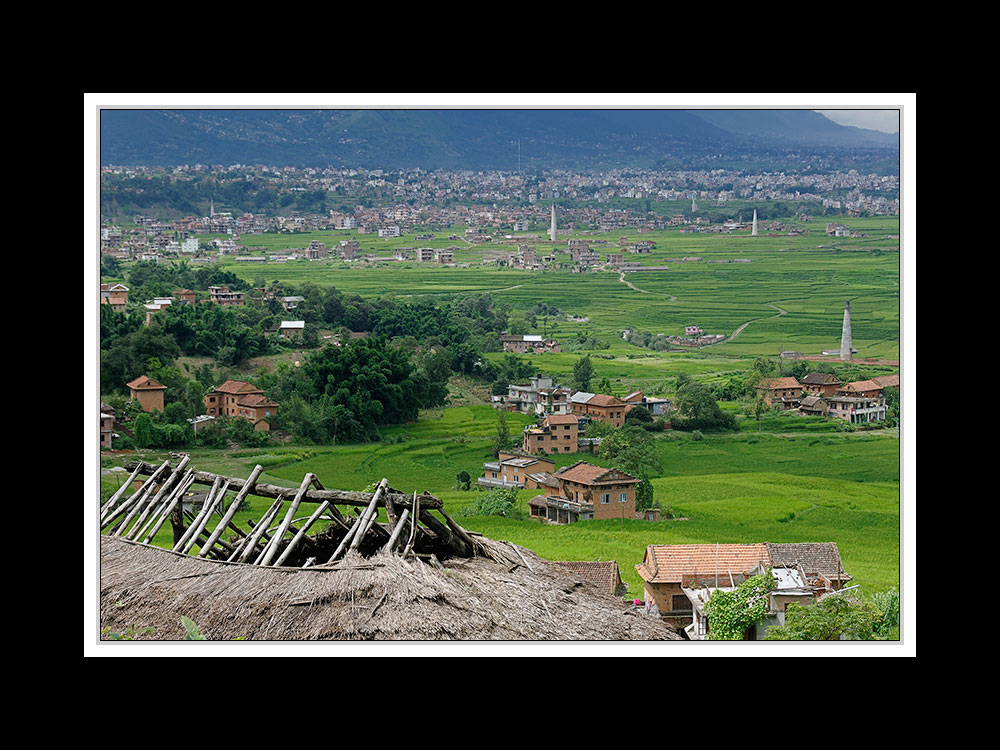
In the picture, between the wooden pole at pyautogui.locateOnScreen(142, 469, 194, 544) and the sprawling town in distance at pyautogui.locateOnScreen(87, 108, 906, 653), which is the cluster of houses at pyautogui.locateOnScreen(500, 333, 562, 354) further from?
the wooden pole at pyautogui.locateOnScreen(142, 469, 194, 544)

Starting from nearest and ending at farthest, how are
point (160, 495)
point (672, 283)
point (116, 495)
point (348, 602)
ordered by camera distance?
point (348, 602)
point (160, 495)
point (116, 495)
point (672, 283)

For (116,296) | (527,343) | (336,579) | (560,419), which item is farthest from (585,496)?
(116,296)

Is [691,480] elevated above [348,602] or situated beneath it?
elevated above

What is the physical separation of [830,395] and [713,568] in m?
3.24

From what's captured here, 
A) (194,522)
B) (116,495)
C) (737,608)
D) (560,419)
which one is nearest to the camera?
(194,522)

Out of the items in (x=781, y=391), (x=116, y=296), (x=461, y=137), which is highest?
(x=461, y=137)

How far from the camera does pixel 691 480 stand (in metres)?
9.29

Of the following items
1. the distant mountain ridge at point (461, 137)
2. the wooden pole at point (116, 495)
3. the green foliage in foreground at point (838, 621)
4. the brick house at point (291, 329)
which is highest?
the distant mountain ridge at point (461, 137)

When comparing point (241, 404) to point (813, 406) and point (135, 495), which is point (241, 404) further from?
point (813, 406)

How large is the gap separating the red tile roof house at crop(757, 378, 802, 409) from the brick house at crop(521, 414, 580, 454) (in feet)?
5.42

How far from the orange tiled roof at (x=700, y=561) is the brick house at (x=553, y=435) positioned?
2303 mm

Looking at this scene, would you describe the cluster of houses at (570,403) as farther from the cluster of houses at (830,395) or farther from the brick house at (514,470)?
the cluster of houses at (830,395)

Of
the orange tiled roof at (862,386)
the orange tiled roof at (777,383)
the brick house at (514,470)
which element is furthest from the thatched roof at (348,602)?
the orange tiled roof at (777,383)

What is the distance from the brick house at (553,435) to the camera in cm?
897
